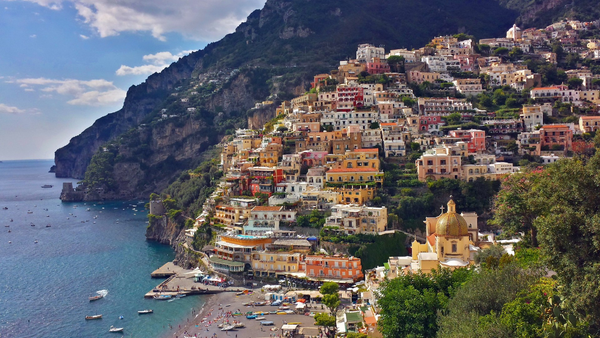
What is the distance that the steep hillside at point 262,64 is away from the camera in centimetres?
12619

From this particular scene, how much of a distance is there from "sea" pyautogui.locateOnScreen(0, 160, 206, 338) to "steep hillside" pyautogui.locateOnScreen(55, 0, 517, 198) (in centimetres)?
3222

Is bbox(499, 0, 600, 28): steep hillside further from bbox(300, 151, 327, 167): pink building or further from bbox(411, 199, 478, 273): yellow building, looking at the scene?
bbox(411, 199, 478, 273): yellow building

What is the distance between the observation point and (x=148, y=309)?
44.0 meters

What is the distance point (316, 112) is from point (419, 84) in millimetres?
20471

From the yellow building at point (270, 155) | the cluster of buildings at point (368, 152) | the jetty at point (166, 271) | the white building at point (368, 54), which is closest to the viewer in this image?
the cluster of buildings at point (368, 152)

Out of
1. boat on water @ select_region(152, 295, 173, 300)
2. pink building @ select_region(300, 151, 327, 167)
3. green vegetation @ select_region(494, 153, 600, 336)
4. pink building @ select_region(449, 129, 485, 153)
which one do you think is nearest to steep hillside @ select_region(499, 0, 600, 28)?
pink building @ select_region(449, 129, 485, 153)

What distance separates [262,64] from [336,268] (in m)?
97.0

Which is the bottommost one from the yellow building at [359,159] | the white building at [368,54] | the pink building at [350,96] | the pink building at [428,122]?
the yellow building at [359,159]

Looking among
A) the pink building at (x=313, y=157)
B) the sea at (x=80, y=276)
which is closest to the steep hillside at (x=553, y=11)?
the pink building at (x=313, y=157)

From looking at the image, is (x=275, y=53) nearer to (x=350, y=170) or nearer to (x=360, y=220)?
(x=350, y=170)

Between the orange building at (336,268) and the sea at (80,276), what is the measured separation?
10828 millimetres

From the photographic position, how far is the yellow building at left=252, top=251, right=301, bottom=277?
156ft

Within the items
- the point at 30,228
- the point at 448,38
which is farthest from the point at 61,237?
the point at 448,38

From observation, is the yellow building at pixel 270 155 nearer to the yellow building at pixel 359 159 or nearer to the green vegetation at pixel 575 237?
the yellow building at pixel 359 159
